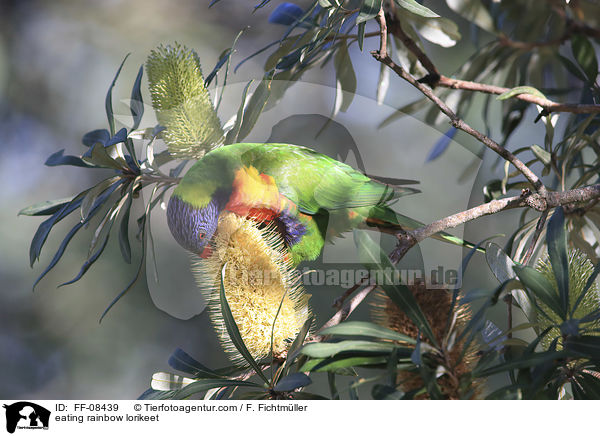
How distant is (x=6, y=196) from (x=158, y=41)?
0.46 meters

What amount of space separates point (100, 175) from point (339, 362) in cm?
65

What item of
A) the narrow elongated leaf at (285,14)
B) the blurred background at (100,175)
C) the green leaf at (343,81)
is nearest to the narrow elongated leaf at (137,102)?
the blurred background at (100,175)

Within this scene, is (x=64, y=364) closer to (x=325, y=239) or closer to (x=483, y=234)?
(x=325, y=239)

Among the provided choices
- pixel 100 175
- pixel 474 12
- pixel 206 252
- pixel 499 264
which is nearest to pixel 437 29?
pixel 474 12

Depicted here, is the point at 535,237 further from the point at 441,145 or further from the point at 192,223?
the point at 192,223

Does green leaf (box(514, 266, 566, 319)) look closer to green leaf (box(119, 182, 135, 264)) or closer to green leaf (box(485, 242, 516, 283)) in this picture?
green leaf (box(485, 242, 516, 283))

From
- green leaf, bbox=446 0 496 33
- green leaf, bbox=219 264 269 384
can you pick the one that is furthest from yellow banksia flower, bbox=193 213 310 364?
green leaf, bbox=446 0 496 33

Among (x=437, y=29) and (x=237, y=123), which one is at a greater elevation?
(x=437, y=29)

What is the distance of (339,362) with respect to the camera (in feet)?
1.27

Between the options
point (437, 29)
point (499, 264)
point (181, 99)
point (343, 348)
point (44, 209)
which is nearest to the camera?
point (343, 348)

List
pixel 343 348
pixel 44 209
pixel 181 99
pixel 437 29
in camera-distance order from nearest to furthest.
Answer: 1. pixel 343 348
2. pixel 181 99
3. pixel 44 209
4. pixel 437 29

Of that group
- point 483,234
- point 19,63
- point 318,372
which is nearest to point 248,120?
point 318,372

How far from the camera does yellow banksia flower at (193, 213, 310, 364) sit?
1.49 ft

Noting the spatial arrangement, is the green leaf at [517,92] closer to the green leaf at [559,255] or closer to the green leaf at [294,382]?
the green leaf at [559,255]
